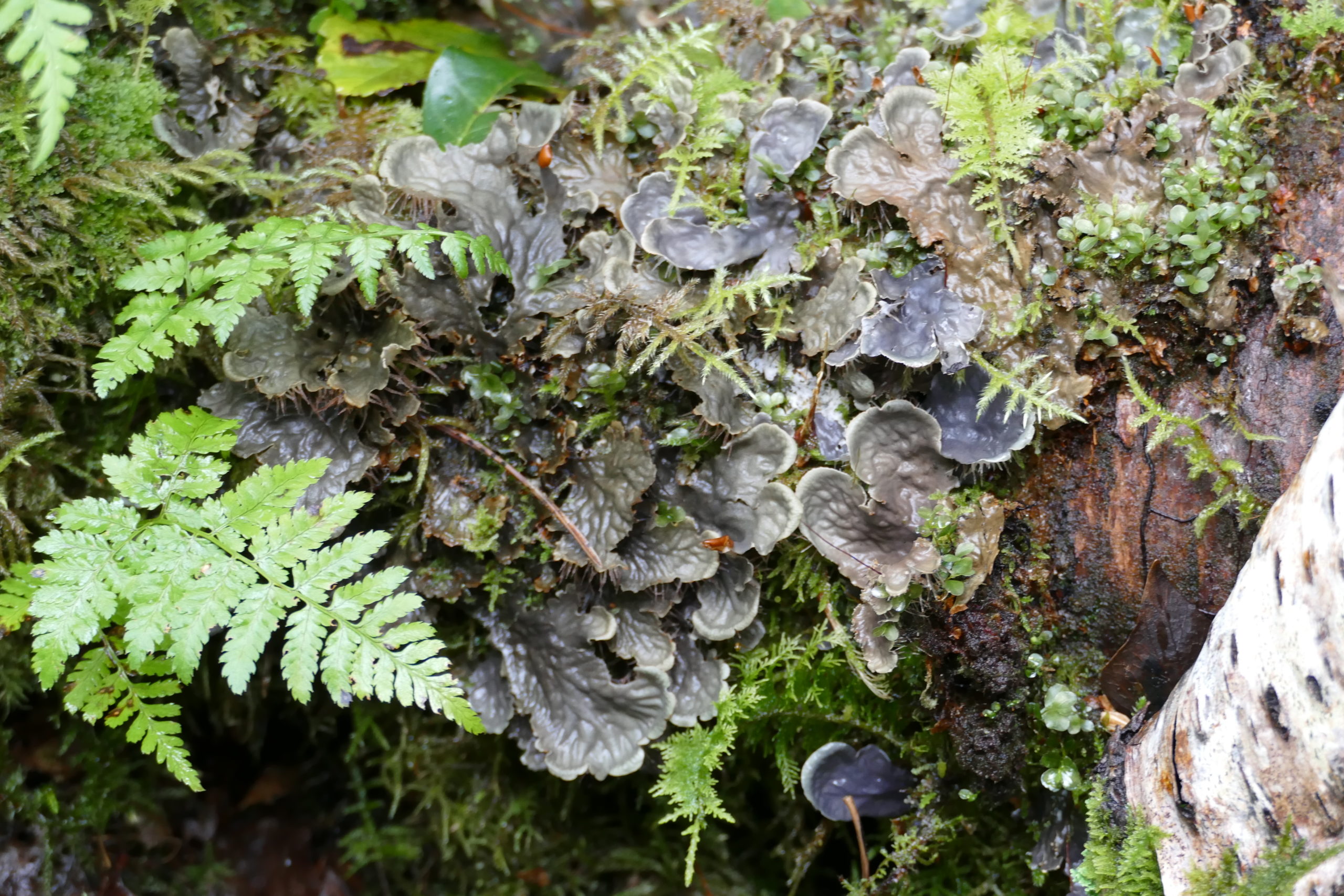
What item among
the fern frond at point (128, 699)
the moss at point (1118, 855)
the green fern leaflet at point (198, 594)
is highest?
the moss at point (1118, 855)

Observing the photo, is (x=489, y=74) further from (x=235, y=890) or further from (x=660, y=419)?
(x=235, y=890)

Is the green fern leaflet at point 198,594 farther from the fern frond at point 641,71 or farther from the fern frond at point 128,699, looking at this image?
the fern frond at point 641,71

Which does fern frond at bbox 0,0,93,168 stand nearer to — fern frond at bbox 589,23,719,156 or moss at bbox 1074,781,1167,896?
fern frond at bbox 589,23,719,156

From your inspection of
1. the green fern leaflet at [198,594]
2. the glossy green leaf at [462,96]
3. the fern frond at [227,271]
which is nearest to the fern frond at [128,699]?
the green fern leaflet at [198,594]

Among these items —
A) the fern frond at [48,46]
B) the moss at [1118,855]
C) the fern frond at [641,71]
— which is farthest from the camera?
the fern frond at [641,71]

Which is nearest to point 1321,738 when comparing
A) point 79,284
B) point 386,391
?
point 386,391

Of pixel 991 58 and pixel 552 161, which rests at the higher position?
pixel 991 58
